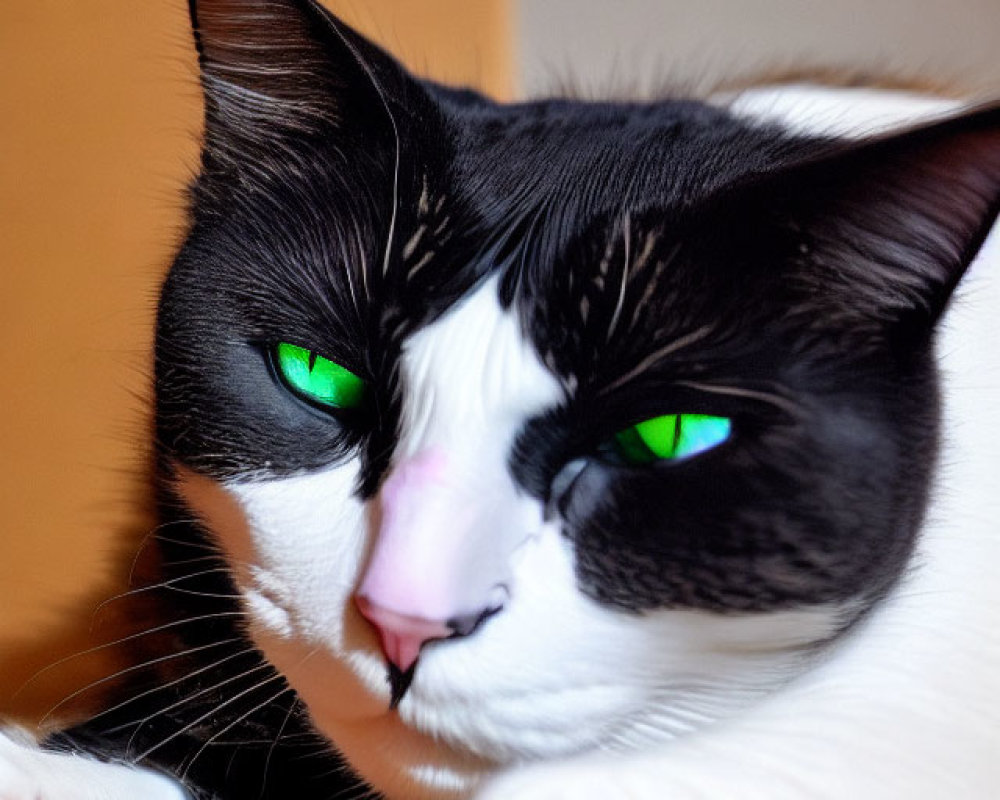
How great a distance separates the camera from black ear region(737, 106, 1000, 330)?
41 cm

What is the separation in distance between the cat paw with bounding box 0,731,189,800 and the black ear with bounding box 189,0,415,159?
0.34 meters

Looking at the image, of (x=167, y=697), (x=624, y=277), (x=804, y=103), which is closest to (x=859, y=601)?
(x=624, y=277)

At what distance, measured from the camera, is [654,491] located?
459 mm

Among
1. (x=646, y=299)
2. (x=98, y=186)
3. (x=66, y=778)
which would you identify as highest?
(x=646, y=299)

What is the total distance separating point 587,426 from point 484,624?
0.09 metres

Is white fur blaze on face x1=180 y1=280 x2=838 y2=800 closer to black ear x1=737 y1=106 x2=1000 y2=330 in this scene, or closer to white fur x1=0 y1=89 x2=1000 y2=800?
white fur x1=0 y1=89 x2=1000 y2=800

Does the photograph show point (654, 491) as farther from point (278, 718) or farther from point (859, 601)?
point (278, 718)

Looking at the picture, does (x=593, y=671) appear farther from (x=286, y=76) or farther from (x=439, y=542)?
(x=286, y=76)

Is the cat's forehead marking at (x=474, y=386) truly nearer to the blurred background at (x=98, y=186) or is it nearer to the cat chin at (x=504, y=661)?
the cat chin at (x=504, y=661)

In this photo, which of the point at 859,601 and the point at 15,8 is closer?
the point at 859,601

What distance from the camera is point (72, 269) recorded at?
0.93m

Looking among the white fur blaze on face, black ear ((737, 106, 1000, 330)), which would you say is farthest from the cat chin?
black ear ((737, 106, 1000, 330))

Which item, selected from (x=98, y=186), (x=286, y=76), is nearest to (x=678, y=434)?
(x=286, y=76)

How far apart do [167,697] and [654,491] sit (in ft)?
1.38
